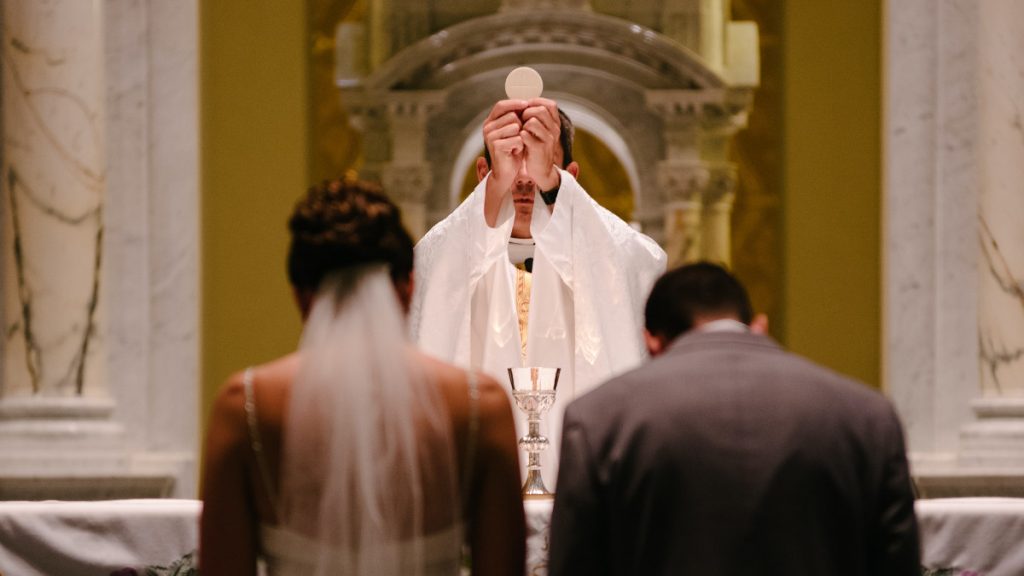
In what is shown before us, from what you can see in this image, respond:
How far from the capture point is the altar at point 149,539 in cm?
346

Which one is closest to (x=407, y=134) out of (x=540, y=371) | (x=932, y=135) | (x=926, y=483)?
(x=932, y=135)

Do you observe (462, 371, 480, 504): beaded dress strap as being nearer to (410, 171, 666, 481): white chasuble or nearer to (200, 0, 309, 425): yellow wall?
(410, 171, 666, 481): white chasuble

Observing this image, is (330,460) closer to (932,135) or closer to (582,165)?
(932,135)

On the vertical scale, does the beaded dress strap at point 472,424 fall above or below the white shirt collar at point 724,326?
below

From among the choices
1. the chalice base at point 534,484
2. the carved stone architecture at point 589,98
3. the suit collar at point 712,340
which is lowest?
the chalice base at point 534,484

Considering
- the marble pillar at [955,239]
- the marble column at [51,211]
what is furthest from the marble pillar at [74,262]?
the marble pillar at [955,239]

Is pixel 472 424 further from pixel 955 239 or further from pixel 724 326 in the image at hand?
pixel 955 239

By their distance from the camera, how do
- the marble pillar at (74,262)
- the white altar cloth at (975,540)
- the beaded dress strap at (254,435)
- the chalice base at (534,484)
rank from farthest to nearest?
1. the marble pillar at (74,262)
2. the chalice base at (534,484)
3. the white altar cloth at (975,540)
4. the beaded dress strap at (254,435)

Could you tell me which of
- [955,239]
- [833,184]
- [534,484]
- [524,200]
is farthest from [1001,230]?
[534,484]

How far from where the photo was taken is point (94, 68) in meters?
5.78

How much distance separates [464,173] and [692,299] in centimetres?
620

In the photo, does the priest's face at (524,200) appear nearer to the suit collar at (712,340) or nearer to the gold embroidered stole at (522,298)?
the gold embroidered stole at (522,298)

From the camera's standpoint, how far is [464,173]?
857 centimetres

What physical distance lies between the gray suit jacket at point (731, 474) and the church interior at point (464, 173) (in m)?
1.27
